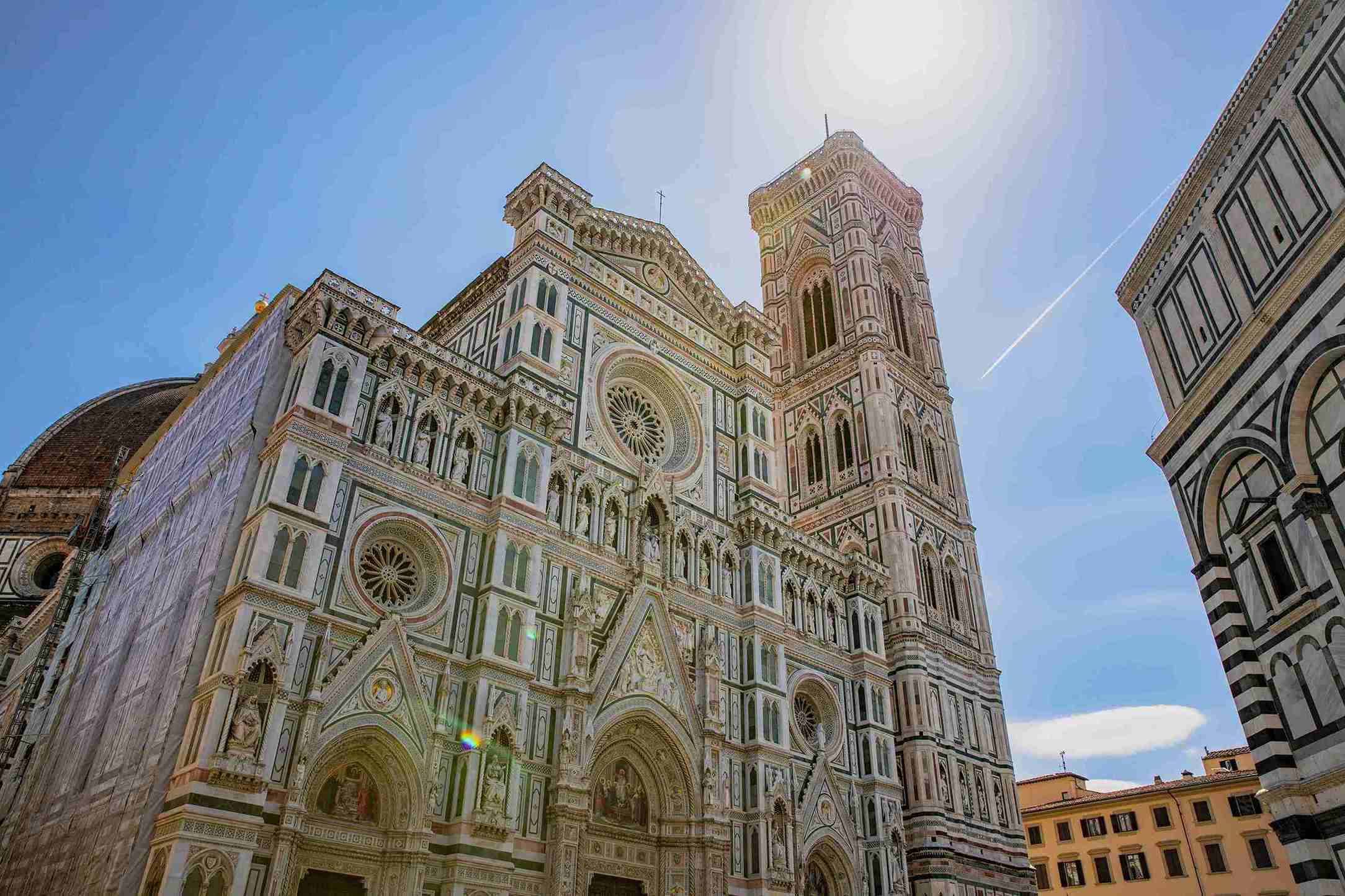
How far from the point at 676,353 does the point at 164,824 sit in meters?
19.2

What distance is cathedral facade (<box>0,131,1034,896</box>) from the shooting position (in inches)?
675

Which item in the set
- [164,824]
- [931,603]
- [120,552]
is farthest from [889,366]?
[164,824]

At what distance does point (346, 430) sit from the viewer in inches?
775

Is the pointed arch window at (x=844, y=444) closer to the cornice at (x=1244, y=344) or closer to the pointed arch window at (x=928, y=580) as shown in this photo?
the pointed arch window at (x=928, y=580)

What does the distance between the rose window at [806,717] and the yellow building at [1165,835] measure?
60.5 ft

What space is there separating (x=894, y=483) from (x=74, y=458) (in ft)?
134

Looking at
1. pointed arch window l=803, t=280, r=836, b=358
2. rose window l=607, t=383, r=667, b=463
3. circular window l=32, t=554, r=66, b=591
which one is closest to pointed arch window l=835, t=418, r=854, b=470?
pointed arch window l=803, t=280, r=836, b=358

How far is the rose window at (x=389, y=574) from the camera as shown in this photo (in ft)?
63.9

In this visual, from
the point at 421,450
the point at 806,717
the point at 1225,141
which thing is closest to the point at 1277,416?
the point at 1225,141

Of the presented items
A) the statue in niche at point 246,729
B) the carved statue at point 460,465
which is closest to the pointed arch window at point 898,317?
the carved statue at point 460,465

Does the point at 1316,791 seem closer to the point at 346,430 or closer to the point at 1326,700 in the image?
the point at 1326,700

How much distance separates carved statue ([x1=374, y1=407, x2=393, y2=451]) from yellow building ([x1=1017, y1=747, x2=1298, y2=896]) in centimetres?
3331

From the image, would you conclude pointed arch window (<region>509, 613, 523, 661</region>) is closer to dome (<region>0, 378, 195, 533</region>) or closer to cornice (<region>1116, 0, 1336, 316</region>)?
cornice (<region>1116, 0, 1336, 316</region>)

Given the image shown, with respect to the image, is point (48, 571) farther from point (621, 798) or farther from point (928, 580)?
point (928, 580)
